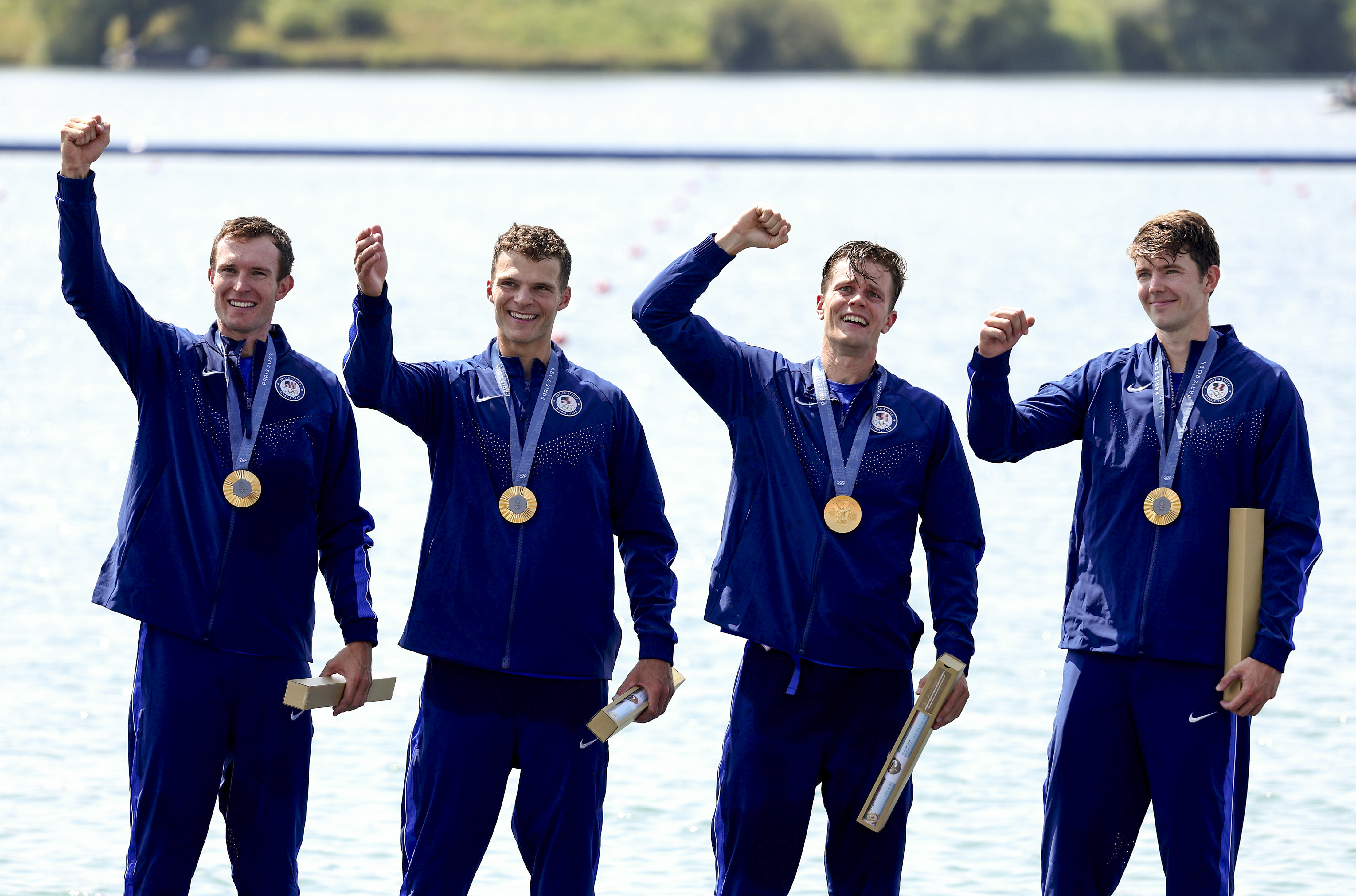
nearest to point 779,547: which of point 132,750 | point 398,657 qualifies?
point 132,750

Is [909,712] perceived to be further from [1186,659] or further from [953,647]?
[1186,659]

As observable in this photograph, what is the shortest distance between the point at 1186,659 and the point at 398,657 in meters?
5.76

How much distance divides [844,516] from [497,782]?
1.08 meters

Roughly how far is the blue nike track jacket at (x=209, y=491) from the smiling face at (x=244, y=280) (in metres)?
0.09

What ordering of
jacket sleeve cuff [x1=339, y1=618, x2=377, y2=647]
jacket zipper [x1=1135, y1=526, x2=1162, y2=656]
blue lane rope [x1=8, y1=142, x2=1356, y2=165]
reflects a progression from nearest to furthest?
jacket zipper [x1=1135, y1=526, x2=1162, y2=656] → jacket sleeve cuff [x1=339, y1=618, x2=377, y2=647] → blue lane rope [x1=8, y1=142, x2=1356, y2=165]

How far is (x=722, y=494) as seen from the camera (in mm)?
13914

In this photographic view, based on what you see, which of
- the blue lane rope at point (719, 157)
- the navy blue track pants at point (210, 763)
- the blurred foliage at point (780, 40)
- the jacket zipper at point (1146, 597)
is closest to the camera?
the navy blue track pants at point (210, 763)

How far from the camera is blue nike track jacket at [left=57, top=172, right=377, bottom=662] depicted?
15.2ft

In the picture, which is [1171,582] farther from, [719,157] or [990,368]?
[719,157]

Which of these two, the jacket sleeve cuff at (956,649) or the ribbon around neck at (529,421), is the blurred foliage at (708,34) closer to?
the ribbon around neck at (529,421)

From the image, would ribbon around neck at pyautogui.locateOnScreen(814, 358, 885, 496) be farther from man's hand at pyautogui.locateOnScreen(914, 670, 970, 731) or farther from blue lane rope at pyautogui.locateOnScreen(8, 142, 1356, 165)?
blue lane rope at pyautogui.locateOnScreen(8, 142, 1356, 165)

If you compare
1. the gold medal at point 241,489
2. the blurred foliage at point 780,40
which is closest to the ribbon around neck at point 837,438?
the gold medal at point 241,489

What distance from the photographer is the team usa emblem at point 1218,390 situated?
479 centimetres

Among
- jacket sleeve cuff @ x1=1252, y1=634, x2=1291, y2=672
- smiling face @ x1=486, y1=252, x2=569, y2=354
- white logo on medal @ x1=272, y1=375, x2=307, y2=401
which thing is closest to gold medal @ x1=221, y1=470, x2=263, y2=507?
white logo on medal @ x1=272, y1=375, x2=307, y2=401
